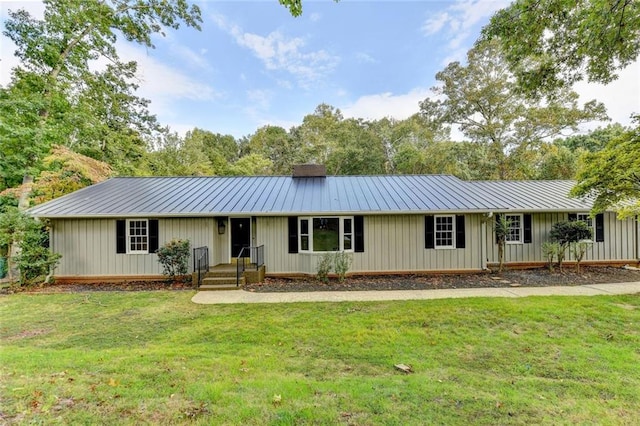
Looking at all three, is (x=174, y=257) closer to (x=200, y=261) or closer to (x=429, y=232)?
(x=200, y=261)

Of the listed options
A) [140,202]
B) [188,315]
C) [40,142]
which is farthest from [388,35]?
[40,142]

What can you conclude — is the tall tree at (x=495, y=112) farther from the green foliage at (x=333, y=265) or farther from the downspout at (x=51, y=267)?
the downspout at (x=51, y=267)

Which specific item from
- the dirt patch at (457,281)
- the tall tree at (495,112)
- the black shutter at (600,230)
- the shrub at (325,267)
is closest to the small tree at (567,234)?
the dirt patch at (457,281)

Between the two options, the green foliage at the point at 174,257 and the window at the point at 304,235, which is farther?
the window at the point at 304,235

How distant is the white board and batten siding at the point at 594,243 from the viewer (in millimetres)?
11242

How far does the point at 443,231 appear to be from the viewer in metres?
10.5

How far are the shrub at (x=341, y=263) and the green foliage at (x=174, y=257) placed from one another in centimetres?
506

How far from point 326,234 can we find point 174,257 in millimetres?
5149

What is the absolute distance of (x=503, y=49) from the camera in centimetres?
661

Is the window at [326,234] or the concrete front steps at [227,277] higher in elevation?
the window at [326,234]

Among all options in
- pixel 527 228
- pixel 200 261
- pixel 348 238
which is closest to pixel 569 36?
pixel 527 228

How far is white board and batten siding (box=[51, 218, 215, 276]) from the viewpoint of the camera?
988 cm

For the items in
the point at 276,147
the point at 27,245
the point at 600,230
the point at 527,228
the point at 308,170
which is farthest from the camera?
the point at 276,147

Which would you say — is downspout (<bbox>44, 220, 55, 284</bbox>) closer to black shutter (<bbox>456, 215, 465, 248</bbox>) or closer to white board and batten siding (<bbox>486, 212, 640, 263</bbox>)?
black shutter (<bbox>456, 215, 465, 248</bbox>)
